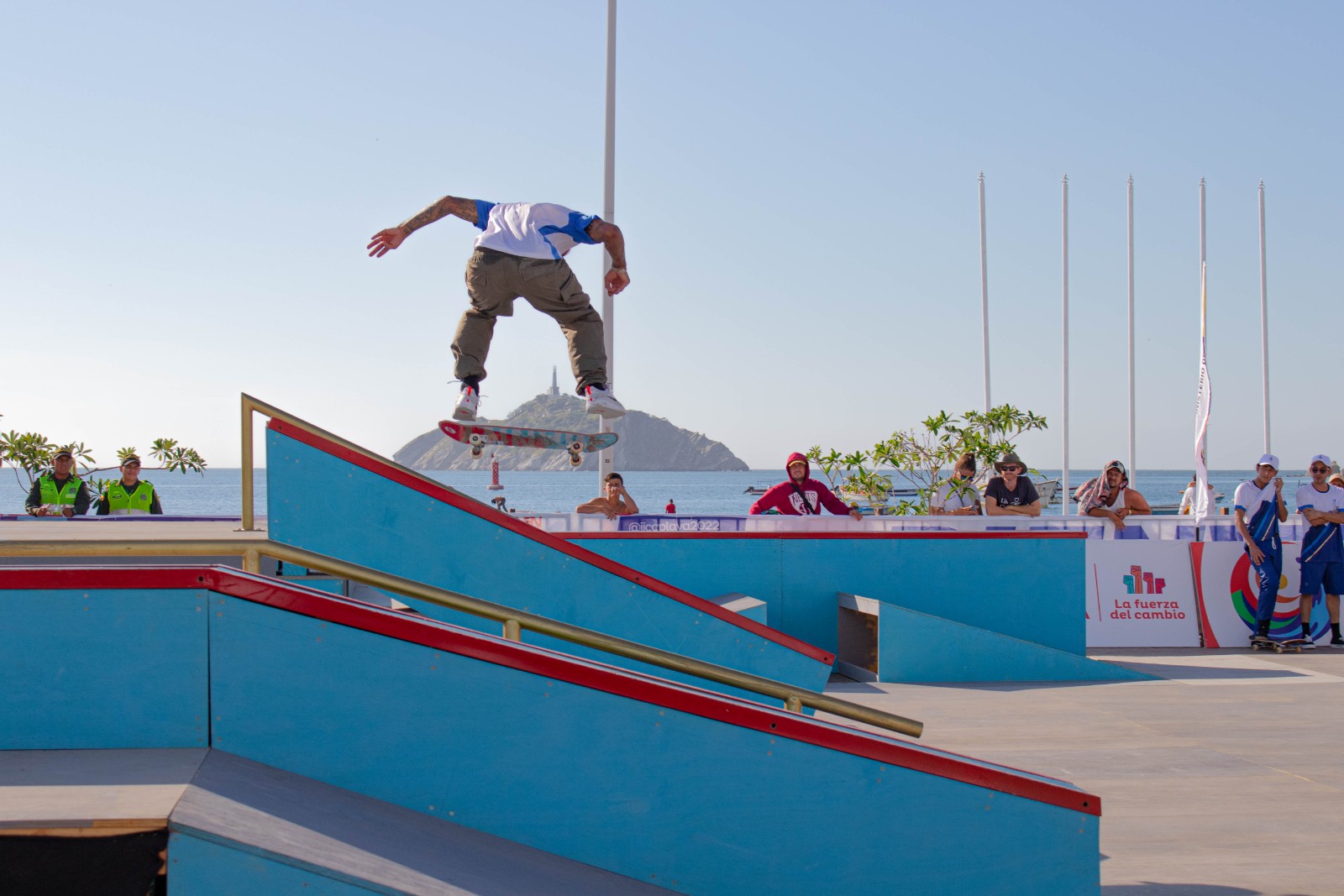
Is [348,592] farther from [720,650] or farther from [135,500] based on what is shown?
[135,500]

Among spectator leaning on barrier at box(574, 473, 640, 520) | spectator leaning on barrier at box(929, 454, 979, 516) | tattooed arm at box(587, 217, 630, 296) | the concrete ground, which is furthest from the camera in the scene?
spectator leaning on barrier at box(929, 454, 979, 516)

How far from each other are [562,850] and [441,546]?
238 centimetres

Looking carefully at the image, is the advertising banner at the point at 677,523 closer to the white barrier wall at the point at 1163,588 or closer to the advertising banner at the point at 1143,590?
the white barrier wall at the point at 1163,588

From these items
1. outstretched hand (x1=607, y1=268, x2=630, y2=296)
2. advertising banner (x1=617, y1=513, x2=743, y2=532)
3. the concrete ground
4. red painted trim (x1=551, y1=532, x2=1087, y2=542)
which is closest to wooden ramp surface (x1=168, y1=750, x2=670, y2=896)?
the concrete ground

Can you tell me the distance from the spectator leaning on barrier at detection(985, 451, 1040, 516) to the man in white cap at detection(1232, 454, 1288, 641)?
210cm

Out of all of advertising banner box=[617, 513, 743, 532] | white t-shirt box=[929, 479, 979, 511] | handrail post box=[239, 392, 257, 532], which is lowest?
advertising banner box=[617, 513, 743, 532]

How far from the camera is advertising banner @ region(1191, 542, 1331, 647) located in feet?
39.5

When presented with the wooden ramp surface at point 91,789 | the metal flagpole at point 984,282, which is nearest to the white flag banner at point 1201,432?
the metal flagpole at point 984,282

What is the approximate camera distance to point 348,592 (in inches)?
228

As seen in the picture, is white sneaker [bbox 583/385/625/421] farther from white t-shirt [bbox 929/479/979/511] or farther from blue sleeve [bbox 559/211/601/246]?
white t-shirt [bbox 929/479/979/511]

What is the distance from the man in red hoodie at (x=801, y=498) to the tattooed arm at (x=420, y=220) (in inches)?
199

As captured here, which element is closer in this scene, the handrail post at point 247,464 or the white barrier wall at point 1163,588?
the handrail post at point 247,464

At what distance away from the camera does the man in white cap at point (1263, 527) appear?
37.9ft

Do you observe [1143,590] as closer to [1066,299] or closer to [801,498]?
[801,498]
